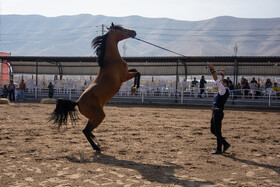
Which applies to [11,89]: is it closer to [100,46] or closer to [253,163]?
[100,46]

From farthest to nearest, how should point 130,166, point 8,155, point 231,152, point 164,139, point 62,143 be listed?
point 164,139, point 62,143, point 231,152, point 8,155, point 130,166

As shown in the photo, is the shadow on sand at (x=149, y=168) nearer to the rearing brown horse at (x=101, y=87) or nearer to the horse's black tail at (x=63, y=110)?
the rearing brown horse at (x=101, y=87)

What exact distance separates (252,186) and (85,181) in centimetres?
243

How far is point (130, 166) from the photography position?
5.30 meters

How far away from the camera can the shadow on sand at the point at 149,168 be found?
14.7 feet

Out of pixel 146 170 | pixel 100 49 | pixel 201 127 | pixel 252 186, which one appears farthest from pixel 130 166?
pixel 201 127

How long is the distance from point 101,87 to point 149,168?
7.44ft

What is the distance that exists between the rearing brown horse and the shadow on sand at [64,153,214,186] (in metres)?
0.68

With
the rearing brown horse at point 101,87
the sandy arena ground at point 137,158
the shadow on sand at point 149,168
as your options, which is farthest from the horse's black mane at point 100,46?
the shadow on sand at point 149,168

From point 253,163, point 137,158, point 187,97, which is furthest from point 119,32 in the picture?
point 187,97

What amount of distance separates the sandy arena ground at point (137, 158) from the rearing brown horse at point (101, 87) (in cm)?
68

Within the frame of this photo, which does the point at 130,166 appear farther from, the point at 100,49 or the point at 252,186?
the point at 100,49

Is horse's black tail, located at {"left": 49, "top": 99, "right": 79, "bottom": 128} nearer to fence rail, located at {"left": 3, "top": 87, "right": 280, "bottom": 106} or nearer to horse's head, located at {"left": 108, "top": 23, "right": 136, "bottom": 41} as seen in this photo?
horse's head, located at {"left": 108, "top": 23, "right": 136, "bottom": 41}

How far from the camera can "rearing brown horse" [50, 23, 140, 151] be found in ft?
21.4
